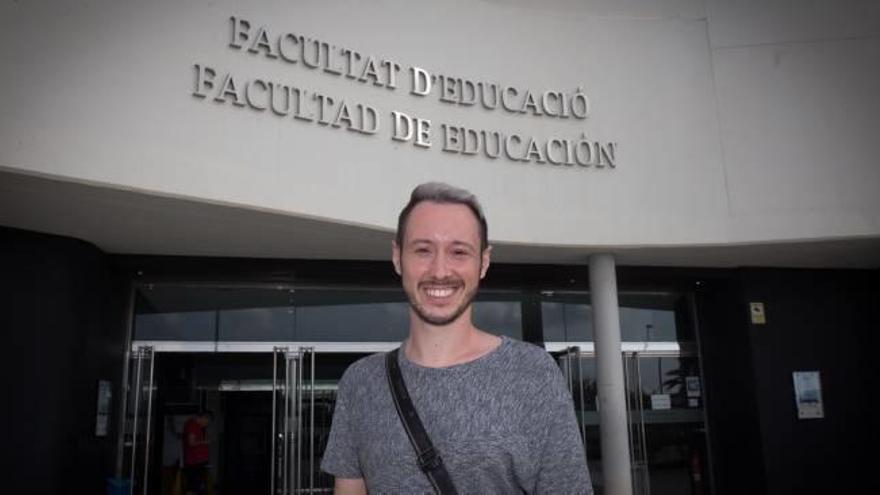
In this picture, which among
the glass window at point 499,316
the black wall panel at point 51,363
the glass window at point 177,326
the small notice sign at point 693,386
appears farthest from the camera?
the small notice sign at point 693,386

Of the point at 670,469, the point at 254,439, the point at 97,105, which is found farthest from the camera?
the point at 670,469

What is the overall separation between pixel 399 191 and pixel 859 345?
6.60m

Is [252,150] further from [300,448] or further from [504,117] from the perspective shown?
[300,448]

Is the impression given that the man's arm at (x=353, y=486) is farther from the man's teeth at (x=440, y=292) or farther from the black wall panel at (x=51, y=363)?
the black wall panel at (x=51, y=363)

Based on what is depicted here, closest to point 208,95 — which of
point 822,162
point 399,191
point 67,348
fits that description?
point 399,191

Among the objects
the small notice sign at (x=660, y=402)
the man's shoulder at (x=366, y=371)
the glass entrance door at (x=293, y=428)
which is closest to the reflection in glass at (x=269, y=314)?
the glass entrance door at (x=293, y=428)

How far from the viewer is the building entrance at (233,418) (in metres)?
7.93

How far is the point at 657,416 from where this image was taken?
9391mm

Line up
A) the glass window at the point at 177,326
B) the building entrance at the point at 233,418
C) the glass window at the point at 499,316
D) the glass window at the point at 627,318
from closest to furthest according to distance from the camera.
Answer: the building entrance at the point at 233,418 < the glass window at the point at 177,326 < the glass window at the point at 499,316 < the glass window at the point at 627,318

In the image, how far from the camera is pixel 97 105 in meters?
5.36

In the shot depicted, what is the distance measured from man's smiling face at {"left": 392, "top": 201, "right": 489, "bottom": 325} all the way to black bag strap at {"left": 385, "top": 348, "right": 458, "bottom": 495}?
6.6 inches

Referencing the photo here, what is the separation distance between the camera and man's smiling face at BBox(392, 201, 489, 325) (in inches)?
62.0

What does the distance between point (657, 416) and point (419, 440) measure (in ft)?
28.2

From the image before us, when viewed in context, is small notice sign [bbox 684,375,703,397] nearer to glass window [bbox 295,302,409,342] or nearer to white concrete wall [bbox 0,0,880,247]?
white concrete wall [bbox 0,0,880,247]
